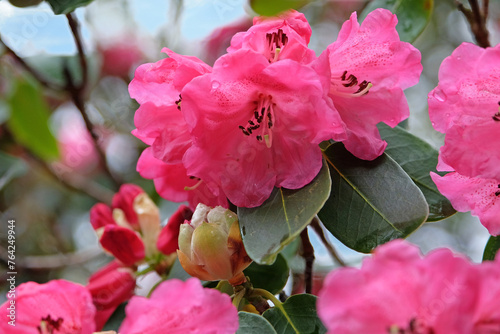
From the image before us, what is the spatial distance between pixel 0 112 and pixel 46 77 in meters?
0.18

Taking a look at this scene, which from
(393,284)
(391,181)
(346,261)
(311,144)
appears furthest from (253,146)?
(346,261)

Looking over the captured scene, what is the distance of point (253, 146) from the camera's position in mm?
832

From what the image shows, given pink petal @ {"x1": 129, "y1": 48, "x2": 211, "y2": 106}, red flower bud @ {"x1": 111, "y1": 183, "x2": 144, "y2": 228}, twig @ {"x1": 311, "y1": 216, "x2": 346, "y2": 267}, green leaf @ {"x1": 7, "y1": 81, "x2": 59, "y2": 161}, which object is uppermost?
green leaf @ {"x1": 7, "y1": 81, "x2": 59, "y2": 161}

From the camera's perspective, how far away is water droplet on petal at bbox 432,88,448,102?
0.80 meters

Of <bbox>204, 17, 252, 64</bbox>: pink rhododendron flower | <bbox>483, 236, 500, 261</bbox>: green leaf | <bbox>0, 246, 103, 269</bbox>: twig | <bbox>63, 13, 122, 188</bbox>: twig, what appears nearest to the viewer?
<bbox>483, 236, 500, 261</bbox>: green leaf

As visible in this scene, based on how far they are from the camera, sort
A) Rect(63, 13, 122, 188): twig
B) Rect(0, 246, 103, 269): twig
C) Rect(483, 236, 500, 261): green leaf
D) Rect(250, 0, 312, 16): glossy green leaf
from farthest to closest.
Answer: Rect(0, 246, 103, 269): twig, Rect(63, 13, 122, 188): twig, Rect(483, 236, 500, 261): green leaf, Rect(250, 0, 312, 16): glossy green leaf

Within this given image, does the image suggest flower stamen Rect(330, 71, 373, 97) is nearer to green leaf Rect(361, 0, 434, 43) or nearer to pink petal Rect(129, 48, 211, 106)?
pink petal Rect(129, 48, 211, 106)

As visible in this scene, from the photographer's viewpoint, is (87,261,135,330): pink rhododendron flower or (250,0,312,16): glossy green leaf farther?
(87,261,135,330): pink rhododendron flower

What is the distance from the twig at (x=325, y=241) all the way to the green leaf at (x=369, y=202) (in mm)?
286

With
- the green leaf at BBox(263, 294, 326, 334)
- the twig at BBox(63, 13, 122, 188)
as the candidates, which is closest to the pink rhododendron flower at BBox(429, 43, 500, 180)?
the green leaf at BBox(263, 294, 326, 334)

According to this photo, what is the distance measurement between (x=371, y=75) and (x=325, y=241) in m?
0.58

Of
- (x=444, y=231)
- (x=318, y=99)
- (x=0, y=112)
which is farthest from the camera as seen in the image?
(x=444, y=231)

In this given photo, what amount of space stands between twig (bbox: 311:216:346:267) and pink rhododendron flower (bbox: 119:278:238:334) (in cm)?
51

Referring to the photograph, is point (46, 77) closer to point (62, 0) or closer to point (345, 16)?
point (62, 0)
